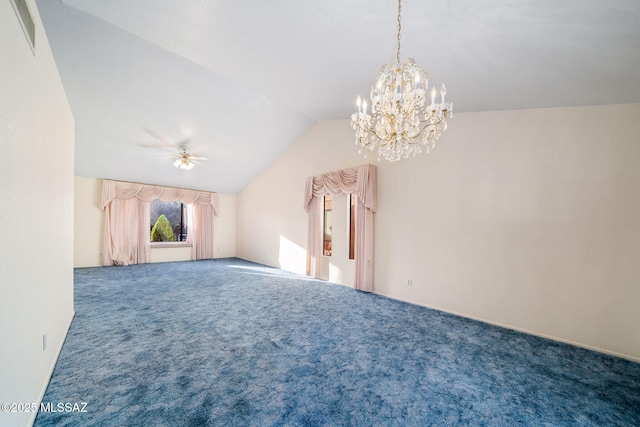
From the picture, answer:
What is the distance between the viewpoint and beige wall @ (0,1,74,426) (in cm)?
124

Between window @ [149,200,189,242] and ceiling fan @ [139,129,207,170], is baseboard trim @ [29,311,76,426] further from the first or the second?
window @ [149,200,189,242]

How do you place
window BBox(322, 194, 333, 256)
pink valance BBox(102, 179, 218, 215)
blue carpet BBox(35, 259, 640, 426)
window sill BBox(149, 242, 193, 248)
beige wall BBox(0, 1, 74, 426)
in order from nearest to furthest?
beige wall BBox(0, 1, 74, 426) < blue carpet BBox(35, 259, 640, 426) < window BBox(322, 194, 333, 256) < pink valance BBox(102, 179, 218, 215) < window sill BBox(149, 242, 193, 248)

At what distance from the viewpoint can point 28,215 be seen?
1.54 metres

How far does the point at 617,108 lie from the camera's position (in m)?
2.60

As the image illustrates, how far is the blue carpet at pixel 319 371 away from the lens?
1696mm

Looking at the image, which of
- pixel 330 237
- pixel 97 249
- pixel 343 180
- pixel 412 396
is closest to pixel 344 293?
pixel 330 237

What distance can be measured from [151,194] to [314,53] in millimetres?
6676

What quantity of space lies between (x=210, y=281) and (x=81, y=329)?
2.40 m

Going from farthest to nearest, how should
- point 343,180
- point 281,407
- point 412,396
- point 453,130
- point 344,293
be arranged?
1. point 343,180
2. point 344,293
3. point 453,130
4. point 412,396
5. point 281,407

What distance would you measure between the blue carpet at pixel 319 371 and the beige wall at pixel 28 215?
42 cm

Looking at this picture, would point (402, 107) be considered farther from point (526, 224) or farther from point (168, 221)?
point (168, 221)

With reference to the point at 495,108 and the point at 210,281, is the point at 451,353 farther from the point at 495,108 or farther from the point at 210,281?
the point at 210,281

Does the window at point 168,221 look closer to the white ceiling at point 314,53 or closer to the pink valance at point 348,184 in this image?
the white ceiling at point 314,53

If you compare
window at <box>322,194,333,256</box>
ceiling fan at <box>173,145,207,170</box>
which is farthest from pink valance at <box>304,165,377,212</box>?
ceiling fan at <box>173,145,207,170</box>
